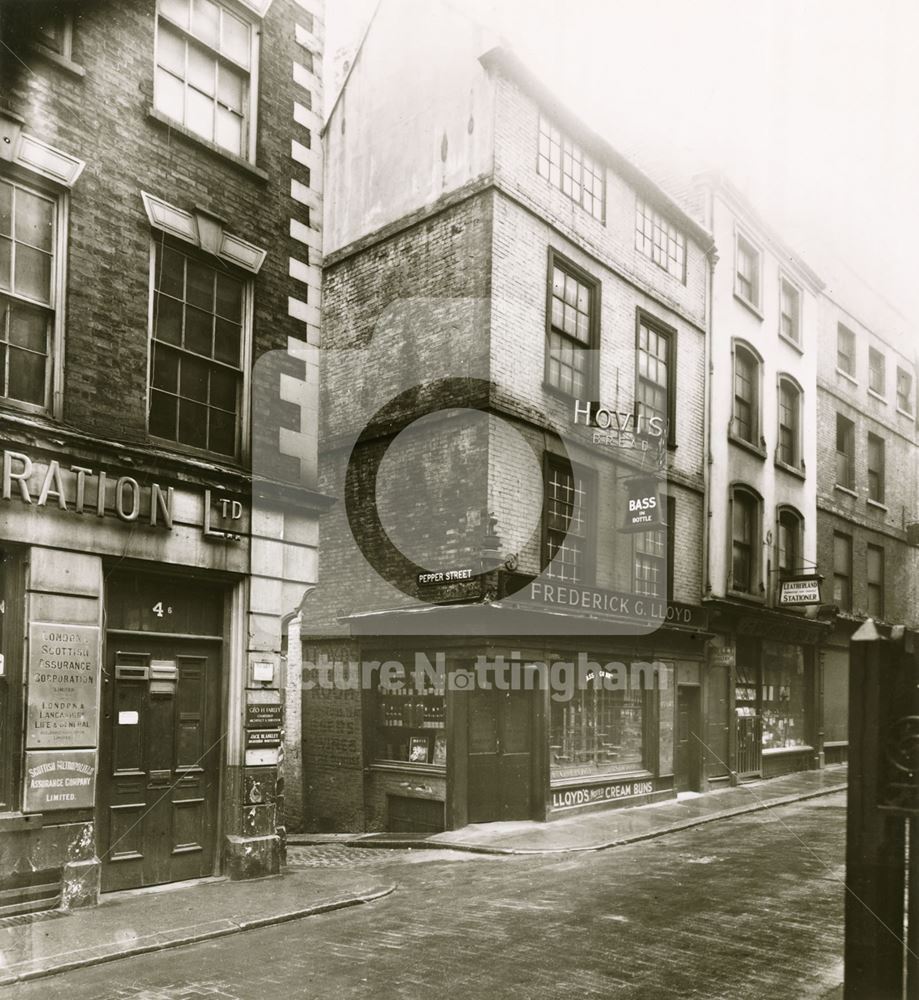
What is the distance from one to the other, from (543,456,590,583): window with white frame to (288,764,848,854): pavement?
3908mm

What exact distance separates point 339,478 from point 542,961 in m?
11.8

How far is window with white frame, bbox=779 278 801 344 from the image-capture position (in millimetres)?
24891

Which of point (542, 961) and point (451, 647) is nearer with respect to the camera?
point (542, 961)

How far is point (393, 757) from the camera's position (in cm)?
1623

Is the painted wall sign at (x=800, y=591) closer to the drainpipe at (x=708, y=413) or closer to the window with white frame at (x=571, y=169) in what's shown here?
the drainpipe at (x=708, y=413)

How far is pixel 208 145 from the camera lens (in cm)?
1076

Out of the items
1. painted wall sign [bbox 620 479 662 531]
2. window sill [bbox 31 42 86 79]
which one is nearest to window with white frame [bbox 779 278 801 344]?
painted wall sign [bbox 620 479 662 531]

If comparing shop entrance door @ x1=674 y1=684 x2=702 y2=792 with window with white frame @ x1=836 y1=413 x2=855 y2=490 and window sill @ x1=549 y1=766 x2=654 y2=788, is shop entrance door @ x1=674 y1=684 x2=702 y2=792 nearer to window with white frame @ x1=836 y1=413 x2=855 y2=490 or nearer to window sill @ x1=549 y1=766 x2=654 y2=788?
window sill @ x1=549 y1=766 x2=654 y2=788

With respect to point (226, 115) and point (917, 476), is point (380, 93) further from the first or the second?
point (917, 476)

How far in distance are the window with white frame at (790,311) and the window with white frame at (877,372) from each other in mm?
4752

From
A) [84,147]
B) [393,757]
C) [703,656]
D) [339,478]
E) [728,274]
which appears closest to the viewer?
[84,147]

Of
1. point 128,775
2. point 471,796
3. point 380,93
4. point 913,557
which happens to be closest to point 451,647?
point 471,796

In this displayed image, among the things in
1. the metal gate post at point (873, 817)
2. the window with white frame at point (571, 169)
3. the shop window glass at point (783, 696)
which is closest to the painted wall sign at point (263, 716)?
the metal gate post at point (873, 817)

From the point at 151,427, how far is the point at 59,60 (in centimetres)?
356
